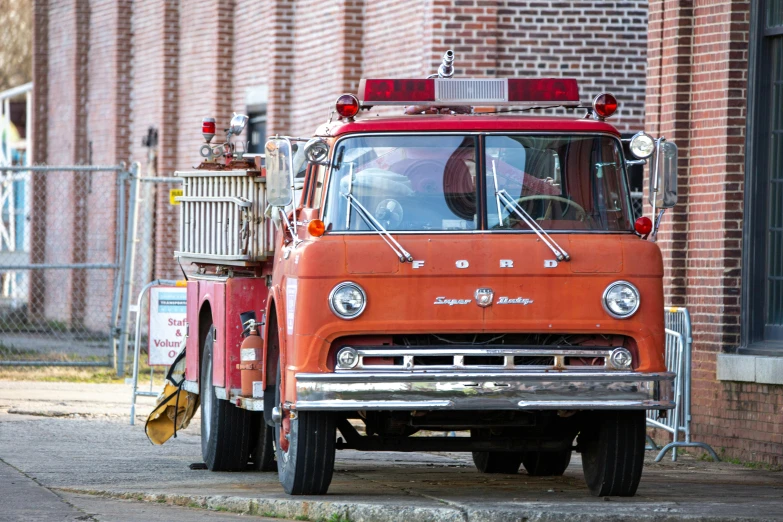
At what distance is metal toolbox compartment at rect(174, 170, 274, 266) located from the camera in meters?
10.6

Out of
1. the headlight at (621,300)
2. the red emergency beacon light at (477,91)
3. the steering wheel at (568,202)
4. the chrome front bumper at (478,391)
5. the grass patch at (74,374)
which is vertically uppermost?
the red emergency beacon light at (477,91)

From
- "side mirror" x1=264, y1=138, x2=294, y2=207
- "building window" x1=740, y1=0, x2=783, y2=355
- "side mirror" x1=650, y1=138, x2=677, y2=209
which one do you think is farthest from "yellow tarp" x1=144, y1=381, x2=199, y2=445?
"side mirror" x1=650, y1=138, x2=677, y2=209

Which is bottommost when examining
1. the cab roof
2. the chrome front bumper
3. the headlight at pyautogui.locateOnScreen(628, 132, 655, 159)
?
the chrome front bumper

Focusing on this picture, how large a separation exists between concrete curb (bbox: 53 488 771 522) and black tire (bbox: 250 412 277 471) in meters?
2.03

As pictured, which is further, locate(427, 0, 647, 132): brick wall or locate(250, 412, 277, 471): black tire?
locate(427, 0, 647, 132): brick wall

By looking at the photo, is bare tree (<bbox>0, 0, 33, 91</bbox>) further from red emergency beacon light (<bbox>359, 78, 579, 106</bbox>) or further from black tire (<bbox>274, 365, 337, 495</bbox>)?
black tire (<bbox>274, 365, 337, 495</bbox>)

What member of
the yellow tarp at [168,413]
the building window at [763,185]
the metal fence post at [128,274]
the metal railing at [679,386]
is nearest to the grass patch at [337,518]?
the yellow tarp at [168,413]

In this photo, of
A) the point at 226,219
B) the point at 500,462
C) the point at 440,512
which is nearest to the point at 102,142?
the point at 226,219

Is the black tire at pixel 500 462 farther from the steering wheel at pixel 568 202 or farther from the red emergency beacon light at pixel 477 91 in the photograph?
the red emergency beacon light at pixel 477 91

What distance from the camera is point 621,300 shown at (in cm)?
864

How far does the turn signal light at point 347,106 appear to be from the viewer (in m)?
9.16

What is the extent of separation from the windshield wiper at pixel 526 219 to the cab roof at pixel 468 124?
264mm

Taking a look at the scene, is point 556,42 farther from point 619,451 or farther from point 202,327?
point 619,451

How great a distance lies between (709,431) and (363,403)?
16.2 ft
